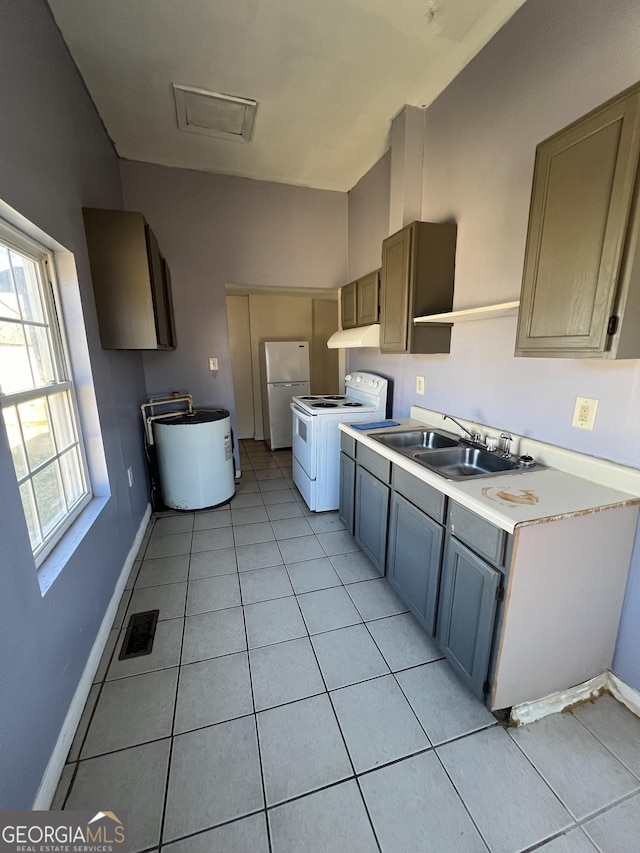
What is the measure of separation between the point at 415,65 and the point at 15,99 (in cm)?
198

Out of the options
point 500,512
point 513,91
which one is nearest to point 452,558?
point 500,512

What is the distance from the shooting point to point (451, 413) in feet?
7.43

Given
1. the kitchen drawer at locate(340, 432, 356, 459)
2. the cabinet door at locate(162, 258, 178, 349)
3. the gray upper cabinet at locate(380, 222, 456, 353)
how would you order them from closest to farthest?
the gray upper cabinet at locate(380, 222, 456, 353), the kitchen drawer at locate(340, 432, 356, 459), the cabinet door at locate(162, 258, 178, 349)

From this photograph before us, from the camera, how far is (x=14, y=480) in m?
1.09

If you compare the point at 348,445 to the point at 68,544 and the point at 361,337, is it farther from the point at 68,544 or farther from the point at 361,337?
the point at 68,544

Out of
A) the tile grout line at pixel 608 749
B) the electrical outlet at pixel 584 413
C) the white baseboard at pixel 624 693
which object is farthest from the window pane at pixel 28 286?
the white baseboard at pixel 624 693

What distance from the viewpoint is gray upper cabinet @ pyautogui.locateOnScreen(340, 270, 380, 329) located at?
2.71 meters

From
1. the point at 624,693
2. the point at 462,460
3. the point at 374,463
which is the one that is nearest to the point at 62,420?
the point at 374,463

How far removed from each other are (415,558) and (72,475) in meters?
1.77

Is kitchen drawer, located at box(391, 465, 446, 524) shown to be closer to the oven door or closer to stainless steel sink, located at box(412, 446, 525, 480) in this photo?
stainless steel sink, located at box(412, 446, 525, 480)

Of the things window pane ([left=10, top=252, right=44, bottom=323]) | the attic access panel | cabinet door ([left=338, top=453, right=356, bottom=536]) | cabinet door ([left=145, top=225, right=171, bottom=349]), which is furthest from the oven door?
the attic access panel

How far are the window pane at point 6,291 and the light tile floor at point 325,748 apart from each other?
A: 1.56 m

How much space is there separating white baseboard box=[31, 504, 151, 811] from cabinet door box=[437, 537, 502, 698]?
1.49 meters

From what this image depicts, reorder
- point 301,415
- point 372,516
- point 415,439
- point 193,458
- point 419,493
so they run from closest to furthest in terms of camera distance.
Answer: point 419,493 → point 372,516 → point 415,439 → point 193,458 → point 301,415
